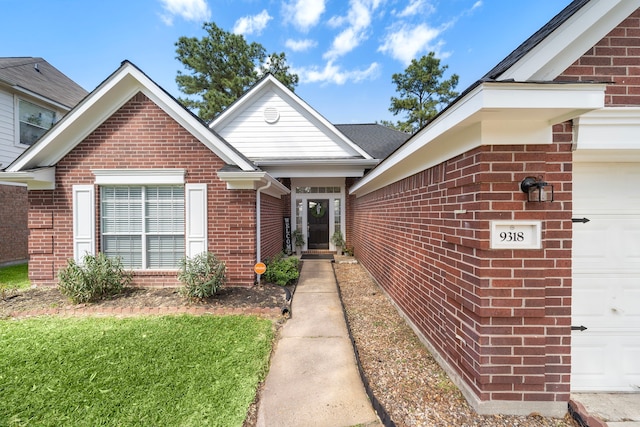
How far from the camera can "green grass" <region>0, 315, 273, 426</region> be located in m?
2.28

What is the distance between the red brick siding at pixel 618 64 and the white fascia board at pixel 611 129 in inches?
5.0

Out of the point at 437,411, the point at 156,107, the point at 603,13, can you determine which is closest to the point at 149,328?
the point at 437,411

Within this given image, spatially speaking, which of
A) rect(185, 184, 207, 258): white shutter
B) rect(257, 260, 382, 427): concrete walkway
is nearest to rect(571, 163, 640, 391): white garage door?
rect(257, 260, 382, 427): concrete walkway

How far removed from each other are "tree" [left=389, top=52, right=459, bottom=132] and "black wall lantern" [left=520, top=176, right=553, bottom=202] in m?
20.0

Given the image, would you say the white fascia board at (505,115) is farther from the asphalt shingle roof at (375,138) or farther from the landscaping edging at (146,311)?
the asphalt shingle roof at (375,138)

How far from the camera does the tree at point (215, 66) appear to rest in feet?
63.5

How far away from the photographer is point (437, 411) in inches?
90.7

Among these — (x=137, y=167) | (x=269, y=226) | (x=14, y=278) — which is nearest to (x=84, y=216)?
(x=137, y=167)

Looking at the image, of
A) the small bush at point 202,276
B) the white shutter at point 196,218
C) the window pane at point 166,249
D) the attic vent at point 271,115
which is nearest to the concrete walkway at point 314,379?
the small bush at point 202,276

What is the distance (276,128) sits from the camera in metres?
9.84

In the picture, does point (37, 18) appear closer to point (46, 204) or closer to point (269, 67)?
point (46, 204)

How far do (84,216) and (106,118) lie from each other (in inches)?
84.3

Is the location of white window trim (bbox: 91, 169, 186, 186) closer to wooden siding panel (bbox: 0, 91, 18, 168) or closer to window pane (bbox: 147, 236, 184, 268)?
window pane (bbox: 147, 236, 184, 268)

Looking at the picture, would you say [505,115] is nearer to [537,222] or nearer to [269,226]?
[537,222]
